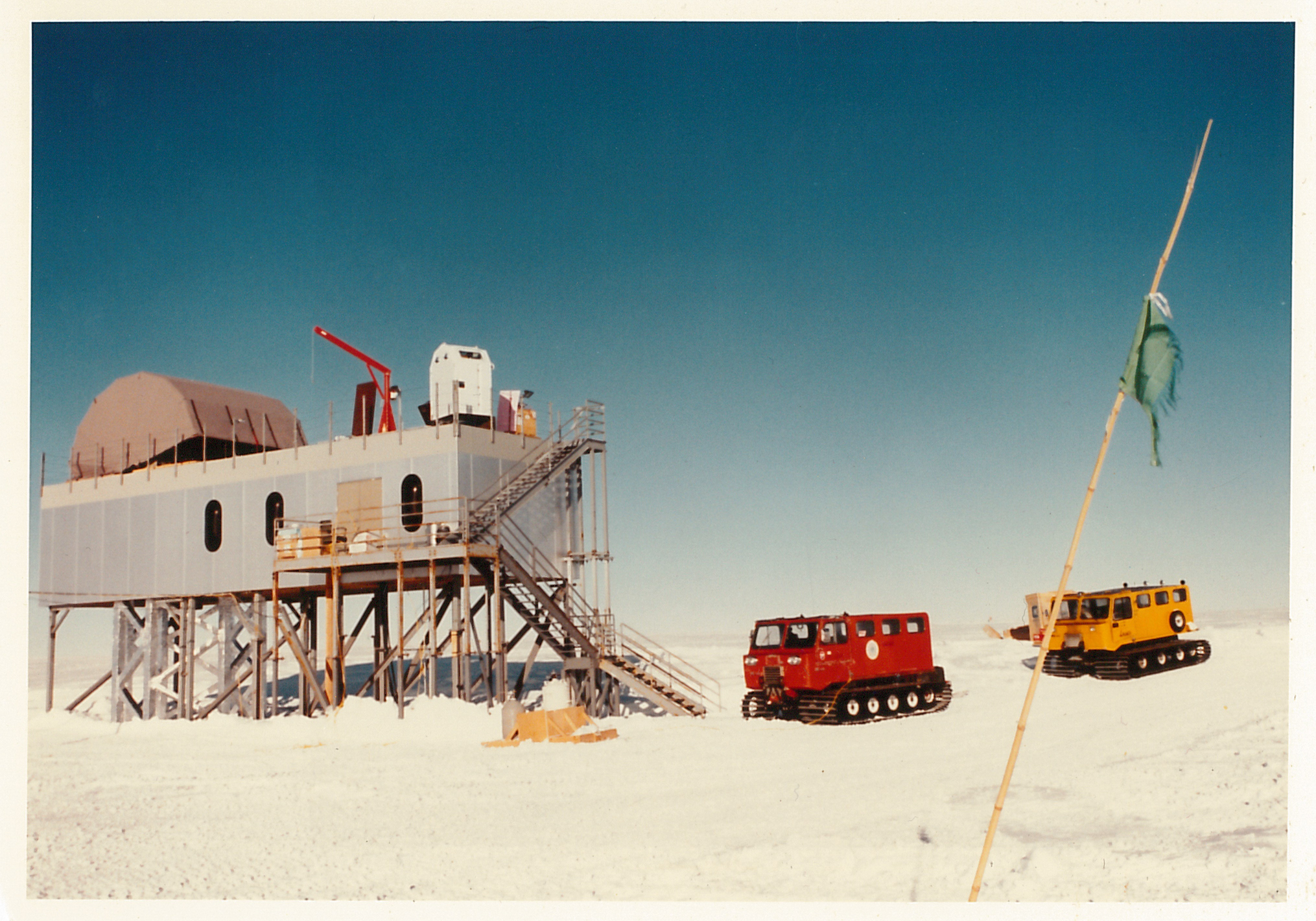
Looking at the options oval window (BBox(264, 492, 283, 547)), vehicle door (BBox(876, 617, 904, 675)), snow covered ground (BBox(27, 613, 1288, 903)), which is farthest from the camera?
oval window (BBox(264, 492, 283, 547))

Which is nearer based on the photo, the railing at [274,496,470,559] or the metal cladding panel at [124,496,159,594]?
the railing at [274,496,470,559]

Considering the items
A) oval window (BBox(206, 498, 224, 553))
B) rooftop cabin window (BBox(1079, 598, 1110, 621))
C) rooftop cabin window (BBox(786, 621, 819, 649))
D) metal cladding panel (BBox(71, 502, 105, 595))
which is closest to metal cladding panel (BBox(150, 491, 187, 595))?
oval window (BBox(206, 498, 224, 553))

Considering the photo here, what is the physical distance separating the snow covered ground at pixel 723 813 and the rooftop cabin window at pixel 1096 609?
3.33m

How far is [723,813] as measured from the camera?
625 inches

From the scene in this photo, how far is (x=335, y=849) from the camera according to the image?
1527 cm

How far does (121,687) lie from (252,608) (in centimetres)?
514

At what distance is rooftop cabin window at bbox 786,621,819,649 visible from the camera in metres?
23.6

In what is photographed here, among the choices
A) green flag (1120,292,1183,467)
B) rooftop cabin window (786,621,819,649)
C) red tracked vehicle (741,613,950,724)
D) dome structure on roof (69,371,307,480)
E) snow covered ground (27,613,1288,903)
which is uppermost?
dome structure on roof (69,371,307,480)

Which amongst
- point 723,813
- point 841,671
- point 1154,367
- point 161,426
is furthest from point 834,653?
point 161,426

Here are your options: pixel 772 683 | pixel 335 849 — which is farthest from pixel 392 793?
pixel 772 683

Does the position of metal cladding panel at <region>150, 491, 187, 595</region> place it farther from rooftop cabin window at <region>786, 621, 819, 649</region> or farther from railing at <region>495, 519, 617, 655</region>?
rooftop cabin window at <region>786, 621, 819, 649</region>

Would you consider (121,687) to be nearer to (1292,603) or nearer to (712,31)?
(712,31)

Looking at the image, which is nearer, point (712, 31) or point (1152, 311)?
point (1152, 311)

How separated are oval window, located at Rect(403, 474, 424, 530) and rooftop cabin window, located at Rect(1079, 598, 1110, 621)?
15482mm
